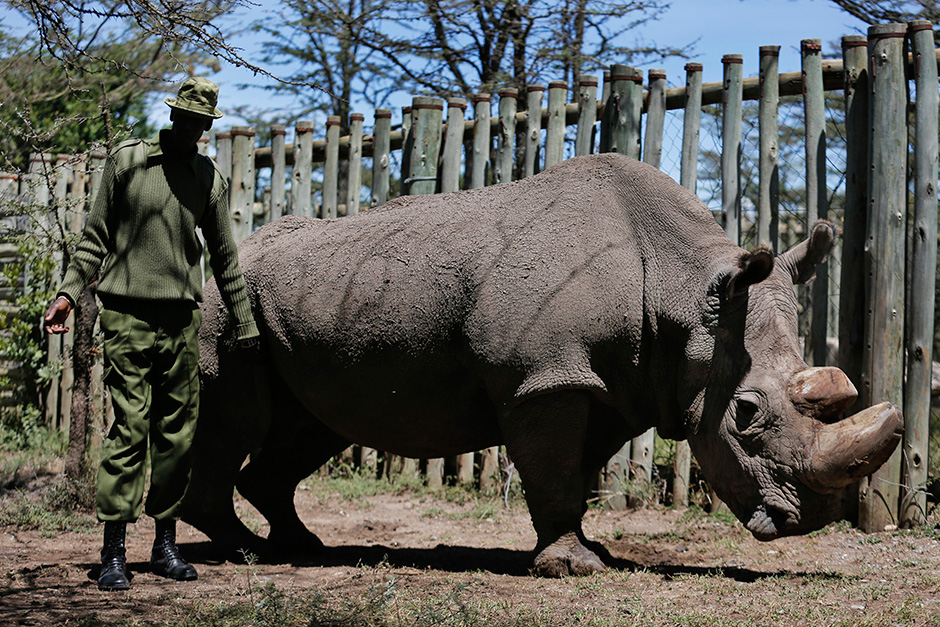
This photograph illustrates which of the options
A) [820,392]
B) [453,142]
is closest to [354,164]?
[453,142]

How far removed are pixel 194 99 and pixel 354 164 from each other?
3334mm

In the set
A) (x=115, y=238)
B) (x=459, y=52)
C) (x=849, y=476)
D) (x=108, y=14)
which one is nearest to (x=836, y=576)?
(x=849, y=476)

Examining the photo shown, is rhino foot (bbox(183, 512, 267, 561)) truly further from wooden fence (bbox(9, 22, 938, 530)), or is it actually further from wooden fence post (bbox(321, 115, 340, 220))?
wooden fence post (bbox(321, 115, 340, 220))

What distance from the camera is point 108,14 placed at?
4867 mm

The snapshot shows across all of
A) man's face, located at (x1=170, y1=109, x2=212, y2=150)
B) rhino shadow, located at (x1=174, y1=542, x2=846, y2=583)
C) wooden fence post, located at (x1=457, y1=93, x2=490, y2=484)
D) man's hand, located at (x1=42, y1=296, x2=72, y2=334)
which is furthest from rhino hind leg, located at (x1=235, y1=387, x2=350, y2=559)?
wooden fence post, located at (x1=457, y1=93, x2=490, y2=484)

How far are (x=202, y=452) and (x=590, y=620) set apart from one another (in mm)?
2684

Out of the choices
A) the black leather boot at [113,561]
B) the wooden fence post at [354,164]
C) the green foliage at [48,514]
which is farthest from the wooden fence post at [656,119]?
the green foliage at [48,514]

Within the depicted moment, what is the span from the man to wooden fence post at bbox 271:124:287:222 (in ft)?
11.0

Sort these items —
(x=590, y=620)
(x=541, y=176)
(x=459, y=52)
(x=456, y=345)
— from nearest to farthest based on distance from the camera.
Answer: (x=590, y=620)
(x=456, y=345)
(x=541, y=176)
(x=459, y=52)

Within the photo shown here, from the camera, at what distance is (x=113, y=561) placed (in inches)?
174

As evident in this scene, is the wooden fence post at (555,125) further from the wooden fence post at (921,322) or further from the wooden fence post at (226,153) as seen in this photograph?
the wooden fence post at (226,153)

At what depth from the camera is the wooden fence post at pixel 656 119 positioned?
662cm

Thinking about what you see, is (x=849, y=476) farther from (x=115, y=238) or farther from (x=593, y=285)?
(x=115, y=238)

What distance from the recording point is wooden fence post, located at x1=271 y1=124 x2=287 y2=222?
8.18 m
